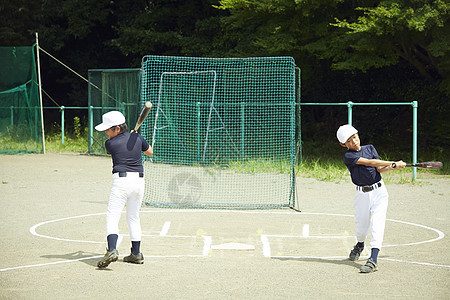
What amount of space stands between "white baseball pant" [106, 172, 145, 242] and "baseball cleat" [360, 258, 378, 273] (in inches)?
104

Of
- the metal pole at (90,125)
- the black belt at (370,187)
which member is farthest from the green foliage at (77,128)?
the black belt at (370,187)

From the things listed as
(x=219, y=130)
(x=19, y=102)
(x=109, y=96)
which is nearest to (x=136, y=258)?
(x=219, y=130)

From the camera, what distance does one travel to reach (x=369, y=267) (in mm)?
7383

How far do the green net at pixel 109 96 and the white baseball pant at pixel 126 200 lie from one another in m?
12.2

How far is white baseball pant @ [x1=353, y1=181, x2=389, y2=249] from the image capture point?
7.64 m

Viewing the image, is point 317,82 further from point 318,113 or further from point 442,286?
point 442,286

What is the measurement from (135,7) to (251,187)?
19.1 meters

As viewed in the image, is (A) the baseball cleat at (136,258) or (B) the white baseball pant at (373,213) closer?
(B) the white baseball pant at (373,213)

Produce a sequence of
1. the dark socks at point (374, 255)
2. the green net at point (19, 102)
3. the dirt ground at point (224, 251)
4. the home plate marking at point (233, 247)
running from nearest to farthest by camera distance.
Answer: the dirt ground at point (224, 251)
the dark socks at point (374, 255)
the home plate marking at point (233, 247)
the green net at point (19, 102)

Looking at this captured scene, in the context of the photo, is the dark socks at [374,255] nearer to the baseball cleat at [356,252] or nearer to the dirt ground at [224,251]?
the dirt ground at [224,251]

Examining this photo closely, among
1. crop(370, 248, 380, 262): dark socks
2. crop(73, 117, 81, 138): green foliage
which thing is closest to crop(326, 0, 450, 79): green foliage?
crop(73, 117, 81, 138): green foliage

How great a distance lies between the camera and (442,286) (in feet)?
22.2

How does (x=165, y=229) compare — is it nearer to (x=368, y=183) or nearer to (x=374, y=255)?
(x=368, y=183)

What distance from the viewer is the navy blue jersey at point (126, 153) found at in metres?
7.79
